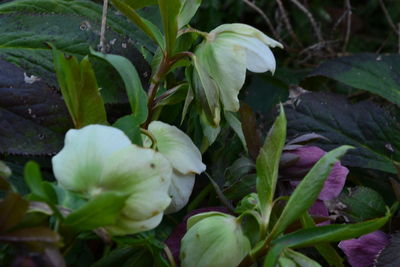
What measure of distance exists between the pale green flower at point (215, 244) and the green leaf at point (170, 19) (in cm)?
13

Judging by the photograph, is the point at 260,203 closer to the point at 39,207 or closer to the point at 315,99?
the point at 39,207

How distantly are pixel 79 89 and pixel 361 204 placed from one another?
0.26 meters

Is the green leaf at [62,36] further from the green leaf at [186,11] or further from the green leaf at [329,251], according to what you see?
the green leaf at [329,251]

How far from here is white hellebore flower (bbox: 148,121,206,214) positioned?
43cm

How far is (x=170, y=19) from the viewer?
443 mm

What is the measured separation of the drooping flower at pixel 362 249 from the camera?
0.48m

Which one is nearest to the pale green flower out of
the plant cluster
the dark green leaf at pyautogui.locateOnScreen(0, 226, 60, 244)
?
the plant cluster

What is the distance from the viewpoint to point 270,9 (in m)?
0.94

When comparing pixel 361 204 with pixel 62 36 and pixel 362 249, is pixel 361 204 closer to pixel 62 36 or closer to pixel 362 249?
pixel 362 249

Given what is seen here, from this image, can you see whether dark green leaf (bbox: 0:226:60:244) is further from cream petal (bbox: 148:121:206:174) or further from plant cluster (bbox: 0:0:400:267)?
cream petal (bbox: 148:121:206:174)

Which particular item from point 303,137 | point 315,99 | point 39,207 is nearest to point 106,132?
point 39,207

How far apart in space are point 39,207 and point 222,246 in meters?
0.12

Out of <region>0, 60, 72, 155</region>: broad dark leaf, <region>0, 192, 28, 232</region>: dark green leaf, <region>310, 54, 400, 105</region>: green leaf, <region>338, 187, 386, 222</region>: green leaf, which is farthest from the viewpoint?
<region>310, 54, 400, 105</region>: green leaf

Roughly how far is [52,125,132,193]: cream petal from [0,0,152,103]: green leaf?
4.8 inches
